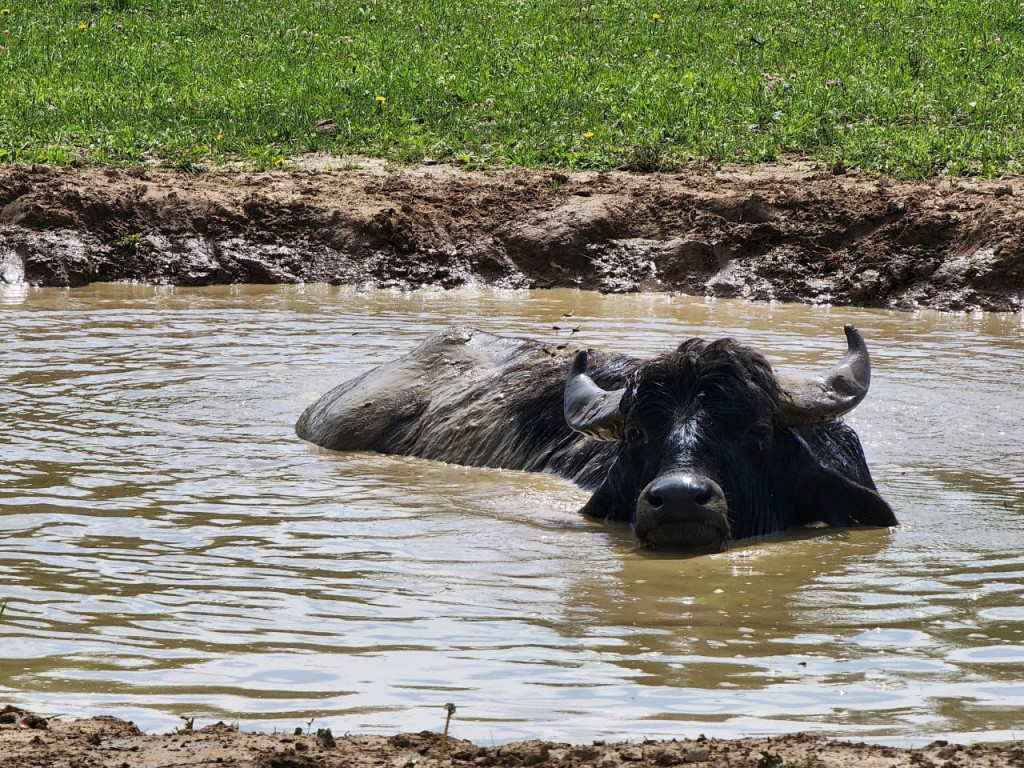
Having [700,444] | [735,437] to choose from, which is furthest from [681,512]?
[735,437]

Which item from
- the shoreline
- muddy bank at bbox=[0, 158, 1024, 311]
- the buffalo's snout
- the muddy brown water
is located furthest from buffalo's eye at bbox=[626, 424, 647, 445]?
muddy bank at bbox=[0, 158, 1024, 311]

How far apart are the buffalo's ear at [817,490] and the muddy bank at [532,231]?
744cm

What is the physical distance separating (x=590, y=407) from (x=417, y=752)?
3768 millimetres

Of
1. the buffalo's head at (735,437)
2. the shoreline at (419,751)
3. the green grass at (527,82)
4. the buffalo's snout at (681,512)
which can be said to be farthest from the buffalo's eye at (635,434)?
the green grass at (527,82)

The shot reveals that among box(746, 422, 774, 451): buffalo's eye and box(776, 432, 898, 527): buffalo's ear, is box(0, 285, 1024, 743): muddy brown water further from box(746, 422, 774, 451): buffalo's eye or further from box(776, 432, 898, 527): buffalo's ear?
box(746, 422, 774, 451): buffalo's eye

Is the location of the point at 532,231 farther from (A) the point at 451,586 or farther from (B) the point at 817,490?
(A) the point at 451,586

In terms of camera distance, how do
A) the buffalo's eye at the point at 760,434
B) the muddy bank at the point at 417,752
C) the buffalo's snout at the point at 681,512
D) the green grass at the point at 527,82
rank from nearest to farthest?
the muddy bank at the point at 417,752, the buffalo's snout at the point at 681,512, the buffalo's eye at the point at 760,434, the green grass at the point at 527,82

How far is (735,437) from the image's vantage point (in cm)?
689

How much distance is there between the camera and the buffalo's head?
6797mm

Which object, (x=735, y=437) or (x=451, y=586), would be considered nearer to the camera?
(x=451, y=586)

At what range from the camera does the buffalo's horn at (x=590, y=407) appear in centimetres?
715

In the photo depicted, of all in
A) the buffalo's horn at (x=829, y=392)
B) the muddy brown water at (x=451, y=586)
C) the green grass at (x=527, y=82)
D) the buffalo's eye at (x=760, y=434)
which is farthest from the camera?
the green grass at (x=527, y=82)

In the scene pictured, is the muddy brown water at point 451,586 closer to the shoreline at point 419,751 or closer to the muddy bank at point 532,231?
the shoreline at point 419,751

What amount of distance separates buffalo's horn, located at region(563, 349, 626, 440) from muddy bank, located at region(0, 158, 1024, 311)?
7.38 metres
